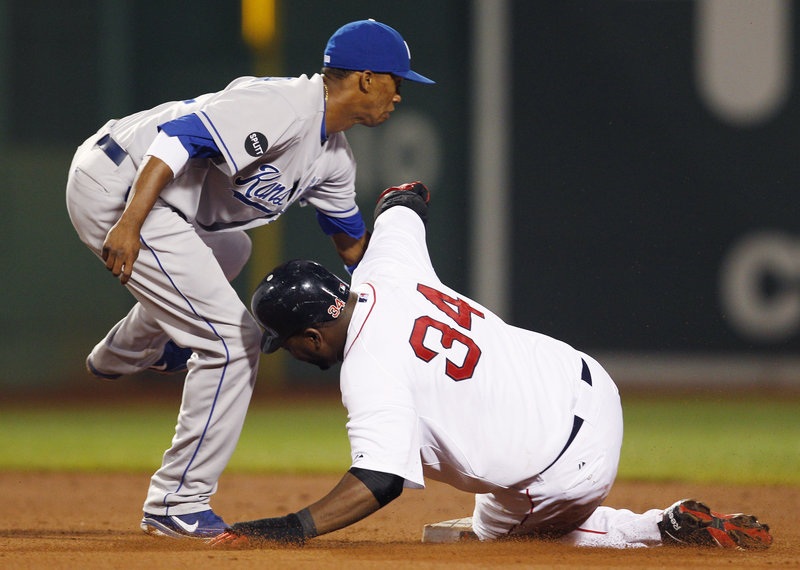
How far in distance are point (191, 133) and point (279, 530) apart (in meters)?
1.33

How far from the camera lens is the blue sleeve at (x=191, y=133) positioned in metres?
3.19

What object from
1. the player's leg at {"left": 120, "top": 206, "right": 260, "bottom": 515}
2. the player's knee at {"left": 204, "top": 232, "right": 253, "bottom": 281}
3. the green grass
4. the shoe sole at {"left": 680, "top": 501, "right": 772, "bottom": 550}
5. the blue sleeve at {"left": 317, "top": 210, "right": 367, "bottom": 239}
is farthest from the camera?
the green grass

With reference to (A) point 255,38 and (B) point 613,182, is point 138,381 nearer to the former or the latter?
(A) point 255,38

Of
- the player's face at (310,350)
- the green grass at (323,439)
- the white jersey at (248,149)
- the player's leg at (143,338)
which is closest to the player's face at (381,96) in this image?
the white jersey at (248,149)

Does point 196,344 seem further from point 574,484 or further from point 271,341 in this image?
point 574,484

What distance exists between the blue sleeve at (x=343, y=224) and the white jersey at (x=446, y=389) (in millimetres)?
952

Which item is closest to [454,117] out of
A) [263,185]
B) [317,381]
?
[317,381]

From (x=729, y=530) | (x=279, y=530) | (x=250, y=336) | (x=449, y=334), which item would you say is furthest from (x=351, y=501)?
(x=729, y=530)

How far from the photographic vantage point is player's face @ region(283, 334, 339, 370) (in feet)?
9.02

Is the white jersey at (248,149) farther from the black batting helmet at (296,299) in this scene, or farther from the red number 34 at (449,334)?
the red number 34 at (449,334)

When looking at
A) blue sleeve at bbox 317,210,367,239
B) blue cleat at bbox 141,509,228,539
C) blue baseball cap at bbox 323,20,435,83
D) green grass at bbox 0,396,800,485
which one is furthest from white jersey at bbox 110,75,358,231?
green grass at bbox 0,396,800,485

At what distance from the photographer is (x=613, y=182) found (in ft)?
29.3

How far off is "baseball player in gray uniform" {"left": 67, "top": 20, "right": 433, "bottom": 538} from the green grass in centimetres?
221

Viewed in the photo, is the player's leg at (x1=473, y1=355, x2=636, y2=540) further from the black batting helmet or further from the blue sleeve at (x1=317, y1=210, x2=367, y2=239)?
the blue sleeve at (x1=317, y1=210, x2=367, y2=239)
